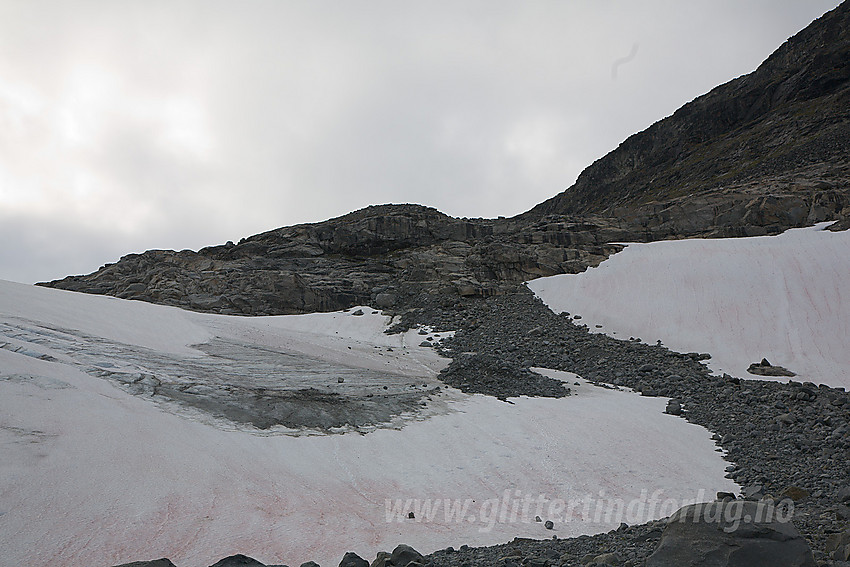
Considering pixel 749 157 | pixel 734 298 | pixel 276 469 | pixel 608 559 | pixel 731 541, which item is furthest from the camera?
pixel 749 157

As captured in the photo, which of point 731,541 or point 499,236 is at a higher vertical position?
point 499,236

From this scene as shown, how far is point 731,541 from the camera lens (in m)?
3.76

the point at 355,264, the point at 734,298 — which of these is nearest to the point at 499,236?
the point at 355,264

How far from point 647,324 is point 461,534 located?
65.3 feet

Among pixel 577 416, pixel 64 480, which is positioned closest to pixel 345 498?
pixel 64 480

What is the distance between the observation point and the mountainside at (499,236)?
31922 mm

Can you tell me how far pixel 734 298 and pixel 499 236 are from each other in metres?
18.1

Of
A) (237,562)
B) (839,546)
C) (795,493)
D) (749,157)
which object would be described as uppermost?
(749,157)

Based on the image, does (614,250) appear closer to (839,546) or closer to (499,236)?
(499,236)

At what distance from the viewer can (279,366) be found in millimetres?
14141

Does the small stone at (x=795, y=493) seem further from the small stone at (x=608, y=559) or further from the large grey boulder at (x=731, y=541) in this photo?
the small stone at (x=608, y=559)

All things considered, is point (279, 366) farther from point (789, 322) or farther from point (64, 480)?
point (789, 322)

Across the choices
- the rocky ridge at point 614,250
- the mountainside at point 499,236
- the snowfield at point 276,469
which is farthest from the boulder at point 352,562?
the mountainside at point 499,236

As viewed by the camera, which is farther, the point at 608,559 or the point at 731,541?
the point at 608,559
